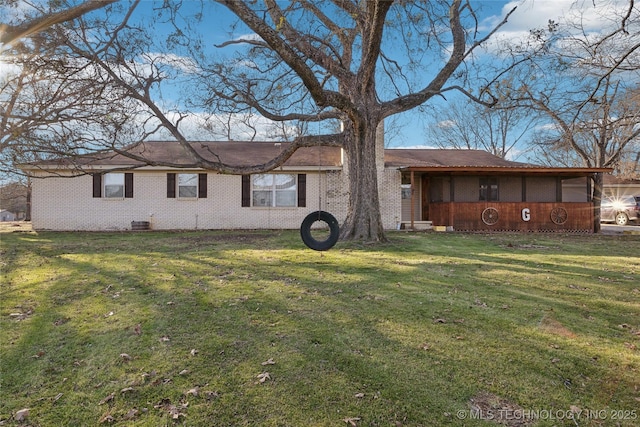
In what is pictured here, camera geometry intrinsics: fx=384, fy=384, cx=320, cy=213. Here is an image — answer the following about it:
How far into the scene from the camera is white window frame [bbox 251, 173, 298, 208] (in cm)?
1593

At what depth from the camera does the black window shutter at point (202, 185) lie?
15672mm

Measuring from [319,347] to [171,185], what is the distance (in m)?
13.7

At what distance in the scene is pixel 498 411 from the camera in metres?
2.62

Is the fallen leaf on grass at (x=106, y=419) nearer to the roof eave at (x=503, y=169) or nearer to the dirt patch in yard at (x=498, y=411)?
the dirt patch in yard at (x=498, y=411)

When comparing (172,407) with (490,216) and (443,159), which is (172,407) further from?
(443,159)

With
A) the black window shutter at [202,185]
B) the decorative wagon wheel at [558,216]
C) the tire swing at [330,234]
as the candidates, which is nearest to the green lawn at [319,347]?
the tire swing at [330,234]

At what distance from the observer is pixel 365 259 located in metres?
7.81

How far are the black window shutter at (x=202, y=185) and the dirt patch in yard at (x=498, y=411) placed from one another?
14.4 m

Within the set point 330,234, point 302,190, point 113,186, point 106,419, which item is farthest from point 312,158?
point 106,419

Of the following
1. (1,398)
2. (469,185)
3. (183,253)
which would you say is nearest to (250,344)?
(1,398)

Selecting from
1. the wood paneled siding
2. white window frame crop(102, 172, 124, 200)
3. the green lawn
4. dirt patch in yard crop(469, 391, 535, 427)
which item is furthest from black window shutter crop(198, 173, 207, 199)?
dirt patch in yard crop(469, 391, 535, 427)

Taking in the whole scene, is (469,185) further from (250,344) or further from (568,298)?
(250,344)

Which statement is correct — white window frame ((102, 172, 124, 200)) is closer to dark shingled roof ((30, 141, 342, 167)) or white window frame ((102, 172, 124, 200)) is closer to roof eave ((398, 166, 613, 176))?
dark shingled roof ((30, 141, 342, 167))

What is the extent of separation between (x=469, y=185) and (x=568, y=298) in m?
13.0
